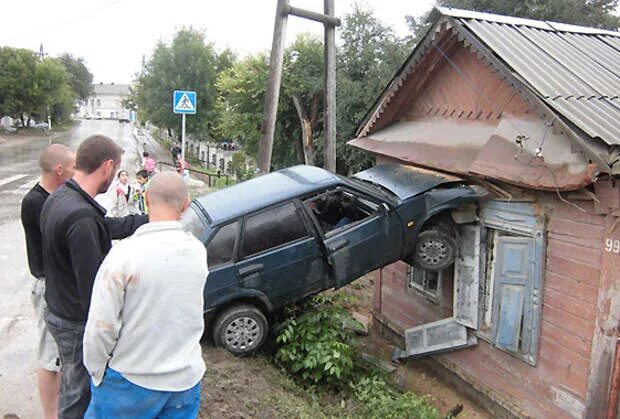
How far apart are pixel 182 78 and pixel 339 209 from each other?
29.2 meters

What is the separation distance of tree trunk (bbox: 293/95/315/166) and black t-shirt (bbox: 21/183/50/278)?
16649 mm

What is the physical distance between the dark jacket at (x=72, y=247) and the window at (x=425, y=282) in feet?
16.5

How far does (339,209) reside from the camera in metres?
6.82

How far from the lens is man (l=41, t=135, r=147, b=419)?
284 centimetres

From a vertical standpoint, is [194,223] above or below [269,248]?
above

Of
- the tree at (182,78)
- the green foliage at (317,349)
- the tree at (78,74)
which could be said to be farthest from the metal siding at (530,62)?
the tree at (78,74)

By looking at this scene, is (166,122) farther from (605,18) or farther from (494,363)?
(494,363)

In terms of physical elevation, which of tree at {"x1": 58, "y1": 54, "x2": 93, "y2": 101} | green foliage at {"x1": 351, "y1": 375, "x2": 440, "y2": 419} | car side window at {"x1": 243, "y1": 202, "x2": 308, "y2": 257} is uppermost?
tree at {"x1": 58, "y1": 54, "x2": 93, "y2": 101}

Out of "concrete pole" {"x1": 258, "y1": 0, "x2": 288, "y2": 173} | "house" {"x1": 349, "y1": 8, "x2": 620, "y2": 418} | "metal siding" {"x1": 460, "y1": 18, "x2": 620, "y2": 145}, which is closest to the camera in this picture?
"house" {"x1": 349, "y1": 8, "x2": 620, "y2": 418}

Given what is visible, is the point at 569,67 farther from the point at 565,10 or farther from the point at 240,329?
the point at 565,10

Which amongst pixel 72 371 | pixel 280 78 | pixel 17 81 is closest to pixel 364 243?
pixel 72 371

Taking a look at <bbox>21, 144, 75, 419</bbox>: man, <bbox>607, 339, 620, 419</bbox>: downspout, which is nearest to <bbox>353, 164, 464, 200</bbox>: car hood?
<bbox>607, 339, 620, 419</bbox>: downspout

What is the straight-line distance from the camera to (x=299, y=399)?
5133 mm

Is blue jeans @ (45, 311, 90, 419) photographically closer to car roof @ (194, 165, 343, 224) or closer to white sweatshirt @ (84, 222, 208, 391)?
white sweatshirt @ (84, 222, 208, 391)
